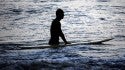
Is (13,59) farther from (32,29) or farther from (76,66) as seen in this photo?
(32,29)

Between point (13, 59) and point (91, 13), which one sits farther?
point (91, 13)

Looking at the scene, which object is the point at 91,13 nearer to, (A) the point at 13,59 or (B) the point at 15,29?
(B) the point at 15,29

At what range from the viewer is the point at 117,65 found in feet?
32.4

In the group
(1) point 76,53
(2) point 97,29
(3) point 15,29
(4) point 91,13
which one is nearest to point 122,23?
(2) point 97,29

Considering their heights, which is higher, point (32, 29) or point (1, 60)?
point (1, 60)

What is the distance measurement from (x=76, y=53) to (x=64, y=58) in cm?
123

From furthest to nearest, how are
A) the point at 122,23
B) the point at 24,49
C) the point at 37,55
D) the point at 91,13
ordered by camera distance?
1. the point at 91,13
2. the point at 122,23
3. the point at 24,49
4. the point at 37,55

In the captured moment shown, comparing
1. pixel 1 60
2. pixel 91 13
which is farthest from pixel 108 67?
pixel 91 13

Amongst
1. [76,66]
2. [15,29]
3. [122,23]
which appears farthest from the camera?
[122,23]

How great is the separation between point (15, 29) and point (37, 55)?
398 inches

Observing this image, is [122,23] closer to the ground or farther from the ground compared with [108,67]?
closer to the ground

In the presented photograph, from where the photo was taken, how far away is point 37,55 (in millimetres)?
11336

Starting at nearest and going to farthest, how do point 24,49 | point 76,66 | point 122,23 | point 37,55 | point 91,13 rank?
point 76,66 < point 37,55 < point 24,49 < point 122,23 < point 91,13

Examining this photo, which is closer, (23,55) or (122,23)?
(23,55)
